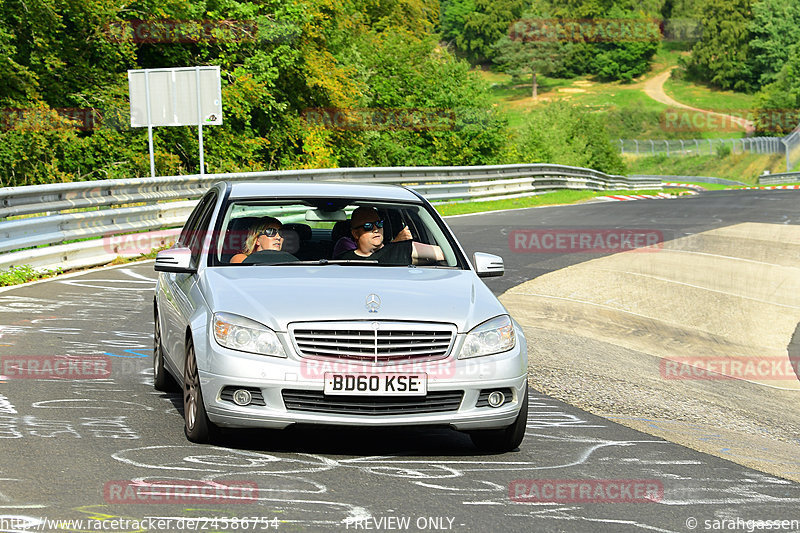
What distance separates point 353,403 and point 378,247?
187cm

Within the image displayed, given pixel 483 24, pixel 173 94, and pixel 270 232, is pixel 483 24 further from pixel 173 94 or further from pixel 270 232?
pixel 270 232

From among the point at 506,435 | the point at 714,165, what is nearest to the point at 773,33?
the point at 714,165

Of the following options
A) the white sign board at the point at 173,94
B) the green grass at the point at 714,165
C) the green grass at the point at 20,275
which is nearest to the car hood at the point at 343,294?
the green grass at the point at 20,275

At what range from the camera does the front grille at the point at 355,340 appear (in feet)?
20.2

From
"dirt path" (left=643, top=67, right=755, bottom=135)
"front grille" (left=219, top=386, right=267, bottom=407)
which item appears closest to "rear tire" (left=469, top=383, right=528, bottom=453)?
"front grille" (left=219, top=386, right=267, bottom=407)

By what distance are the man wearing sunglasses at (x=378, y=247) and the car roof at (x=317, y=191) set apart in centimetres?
14

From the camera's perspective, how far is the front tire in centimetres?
639

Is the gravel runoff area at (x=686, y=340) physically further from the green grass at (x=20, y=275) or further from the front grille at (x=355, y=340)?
the green grass at (x=20, y=275)

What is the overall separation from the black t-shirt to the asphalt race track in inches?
45.2

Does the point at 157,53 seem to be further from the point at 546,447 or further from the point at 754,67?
the point at 754,67

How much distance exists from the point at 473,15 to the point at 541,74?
18291 millimetres

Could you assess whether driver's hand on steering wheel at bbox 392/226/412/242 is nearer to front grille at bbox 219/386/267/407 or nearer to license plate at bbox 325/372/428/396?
license plate at bbox 325/372/428/396

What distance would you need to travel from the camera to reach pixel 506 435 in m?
6.65

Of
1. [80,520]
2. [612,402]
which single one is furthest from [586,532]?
[612,402]
